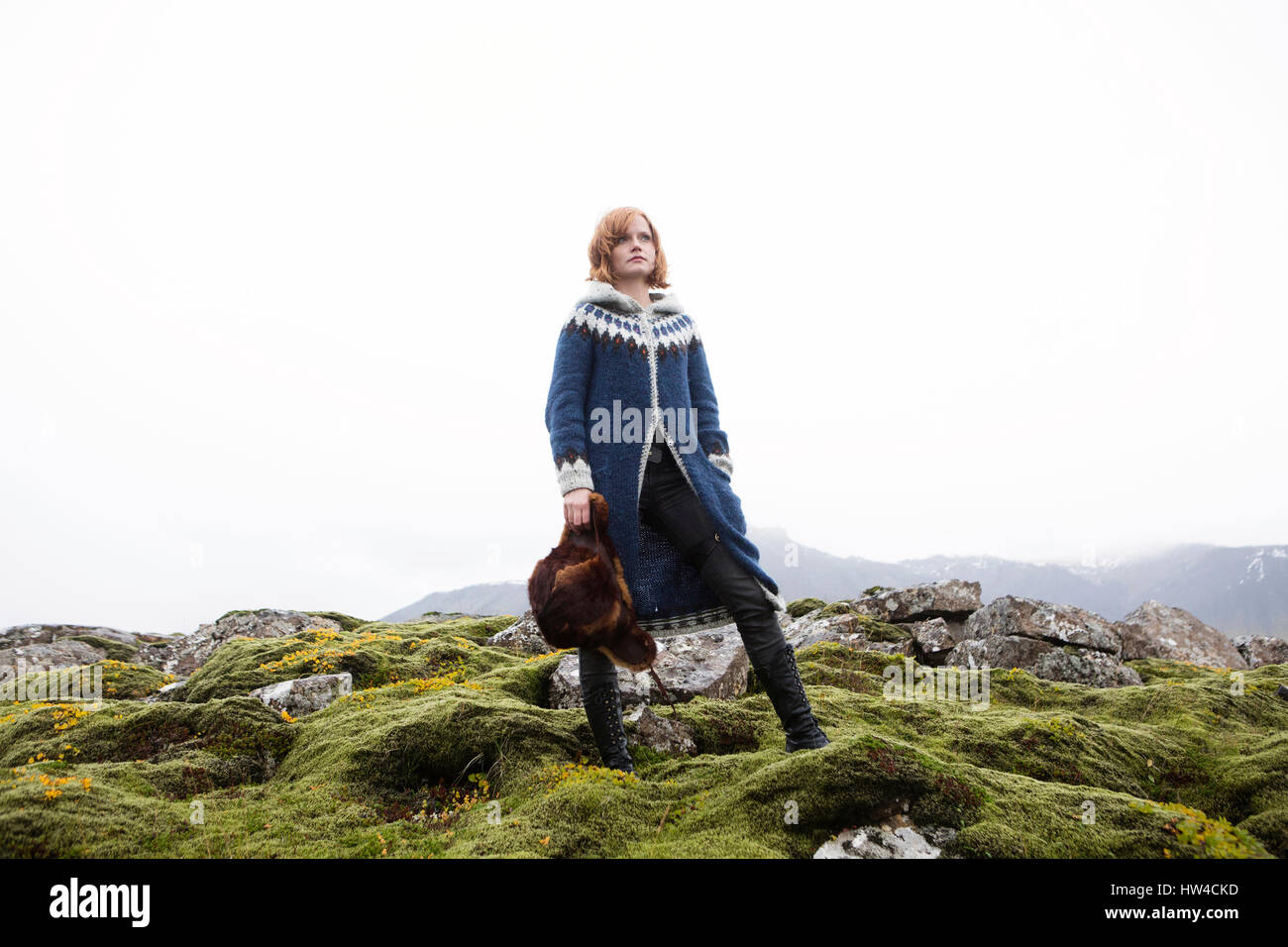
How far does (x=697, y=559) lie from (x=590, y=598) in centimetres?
94

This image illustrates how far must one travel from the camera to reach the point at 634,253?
540 centimetres

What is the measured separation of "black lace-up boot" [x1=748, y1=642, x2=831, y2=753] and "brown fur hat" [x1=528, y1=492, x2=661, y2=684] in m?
0.86

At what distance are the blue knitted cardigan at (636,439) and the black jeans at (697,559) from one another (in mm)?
90

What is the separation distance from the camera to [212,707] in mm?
5824

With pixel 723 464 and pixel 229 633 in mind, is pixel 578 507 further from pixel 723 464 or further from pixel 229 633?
pixel 229 633

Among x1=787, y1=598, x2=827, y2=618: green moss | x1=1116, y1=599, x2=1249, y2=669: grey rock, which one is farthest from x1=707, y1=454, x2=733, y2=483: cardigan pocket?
x1=787, y1=598, x2=827, y2=618: green moss

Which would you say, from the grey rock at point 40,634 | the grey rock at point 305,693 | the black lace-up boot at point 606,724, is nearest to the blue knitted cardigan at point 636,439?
the black lace-up boot at point 606,724

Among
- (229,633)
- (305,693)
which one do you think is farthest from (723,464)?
(229,633)

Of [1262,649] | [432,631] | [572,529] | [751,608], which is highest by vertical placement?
[572,529]

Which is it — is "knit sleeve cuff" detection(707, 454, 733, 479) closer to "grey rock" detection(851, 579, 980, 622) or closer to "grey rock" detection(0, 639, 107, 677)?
"grey rock" detection(851, 579, 980, 622)
